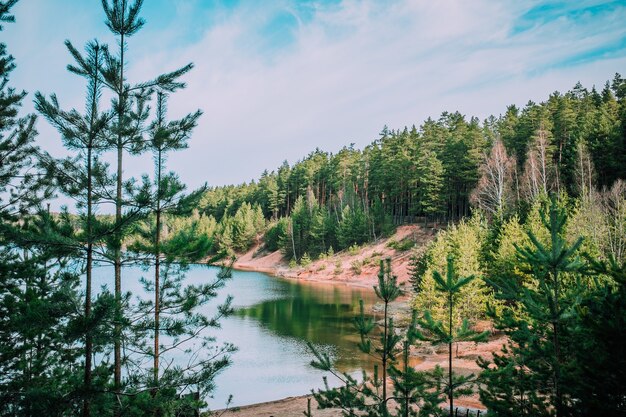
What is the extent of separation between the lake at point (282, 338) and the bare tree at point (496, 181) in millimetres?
16126

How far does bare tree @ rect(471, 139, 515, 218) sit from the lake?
16126mm

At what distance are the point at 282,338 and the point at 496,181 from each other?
1136 inches

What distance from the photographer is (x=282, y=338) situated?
2764 cm

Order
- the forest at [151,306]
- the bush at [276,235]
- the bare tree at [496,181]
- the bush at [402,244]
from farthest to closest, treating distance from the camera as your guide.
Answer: the bush at [276,235], the bush at [402,244], the bare tree at [496,181], the forest at [151,306]

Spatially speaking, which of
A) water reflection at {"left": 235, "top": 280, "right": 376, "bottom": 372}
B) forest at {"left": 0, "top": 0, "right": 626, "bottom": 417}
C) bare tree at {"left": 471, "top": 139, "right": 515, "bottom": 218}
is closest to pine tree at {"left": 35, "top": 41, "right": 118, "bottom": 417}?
forest at {"left": 0, "top": 0, "right": 626, "bottom": 417}

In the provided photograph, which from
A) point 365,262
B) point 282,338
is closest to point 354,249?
point 365,262

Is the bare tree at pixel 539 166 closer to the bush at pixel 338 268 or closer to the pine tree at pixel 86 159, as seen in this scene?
the bush at pixel 338 268

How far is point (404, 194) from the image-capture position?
6444 centimetres

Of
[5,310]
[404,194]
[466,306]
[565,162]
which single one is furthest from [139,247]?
[404,194]

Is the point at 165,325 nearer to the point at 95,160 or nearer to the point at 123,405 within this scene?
the point at 123,405

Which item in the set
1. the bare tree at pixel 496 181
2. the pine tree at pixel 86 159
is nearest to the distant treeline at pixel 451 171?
the bare tree at pixel 496 181

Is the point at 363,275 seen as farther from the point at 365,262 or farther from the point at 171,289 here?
the point at 171,289

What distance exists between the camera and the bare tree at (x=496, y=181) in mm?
37938

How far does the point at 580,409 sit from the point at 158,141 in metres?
8.60
